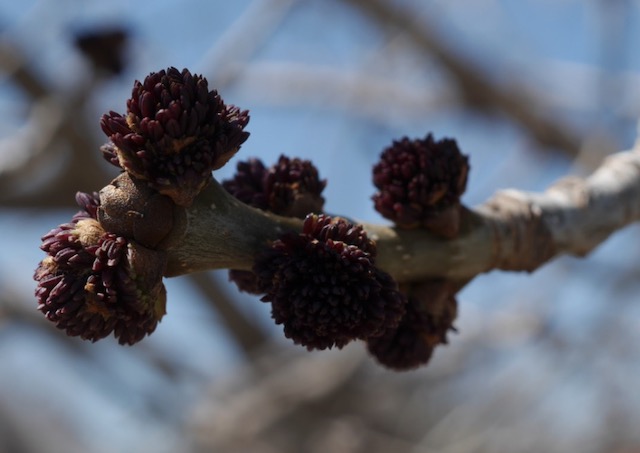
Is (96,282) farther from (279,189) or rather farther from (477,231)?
(477,231)

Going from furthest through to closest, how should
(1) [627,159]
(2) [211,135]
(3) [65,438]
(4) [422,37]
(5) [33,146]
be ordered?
(3) [65,438] < (4) [422,37] < (5) [33,146] < (1) [627,159] < (2) [211,135]

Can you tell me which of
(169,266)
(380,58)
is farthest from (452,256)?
(380,58)

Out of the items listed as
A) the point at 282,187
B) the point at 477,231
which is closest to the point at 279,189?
the point at 282,187

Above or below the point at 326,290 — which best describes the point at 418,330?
above

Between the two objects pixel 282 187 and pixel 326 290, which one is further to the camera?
pixel 282 187

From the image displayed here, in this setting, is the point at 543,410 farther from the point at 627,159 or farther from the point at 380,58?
the point at 627,159

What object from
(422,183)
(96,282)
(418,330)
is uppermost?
(422,183)
